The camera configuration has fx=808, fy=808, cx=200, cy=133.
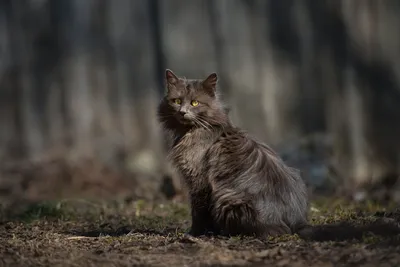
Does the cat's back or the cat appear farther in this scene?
the cat's back

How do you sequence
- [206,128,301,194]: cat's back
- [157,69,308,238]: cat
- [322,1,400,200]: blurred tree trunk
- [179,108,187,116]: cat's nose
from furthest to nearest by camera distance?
[322,1,400,200]: blurred tree trunk
[179,108,187,116]: cat's nose
[206,128,301,194]: cat's back
[157,69,308,238]: cat

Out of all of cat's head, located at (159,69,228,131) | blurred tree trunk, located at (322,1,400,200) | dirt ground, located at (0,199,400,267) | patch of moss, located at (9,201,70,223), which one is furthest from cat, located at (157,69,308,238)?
blurred tree trunk, located at (322,1,400,200)

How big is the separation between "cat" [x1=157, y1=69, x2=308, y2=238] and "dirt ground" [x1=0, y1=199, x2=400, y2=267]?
0.71 feet

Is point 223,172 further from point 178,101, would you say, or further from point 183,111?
point 178,101

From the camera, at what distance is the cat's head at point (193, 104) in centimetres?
709

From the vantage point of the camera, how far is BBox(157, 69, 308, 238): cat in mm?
6445

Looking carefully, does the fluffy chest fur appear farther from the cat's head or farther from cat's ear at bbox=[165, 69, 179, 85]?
cat's ear at bbox=[165, 69, 179, 85]

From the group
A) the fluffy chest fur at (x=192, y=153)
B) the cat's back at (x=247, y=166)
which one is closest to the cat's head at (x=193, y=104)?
the fluffy chest fur at (x=192, y=153)

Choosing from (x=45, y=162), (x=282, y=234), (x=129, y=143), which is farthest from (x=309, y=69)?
(x=282, y=234)

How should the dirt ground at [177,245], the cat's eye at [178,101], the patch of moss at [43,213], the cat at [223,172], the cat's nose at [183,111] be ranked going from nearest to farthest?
the dirt ground at [177,245] < the cat at [223,172] < the cat's nose at [183,111] < the cat's eye at [178,101] < the patch of moss at [43,213]

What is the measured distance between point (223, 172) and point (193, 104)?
2.49 feet

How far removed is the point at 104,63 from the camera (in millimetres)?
12812

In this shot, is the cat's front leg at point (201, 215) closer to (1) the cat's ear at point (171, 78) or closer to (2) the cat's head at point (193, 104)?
(2) the cat's head at point (193, 104)

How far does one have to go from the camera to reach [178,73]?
40.4 feet
